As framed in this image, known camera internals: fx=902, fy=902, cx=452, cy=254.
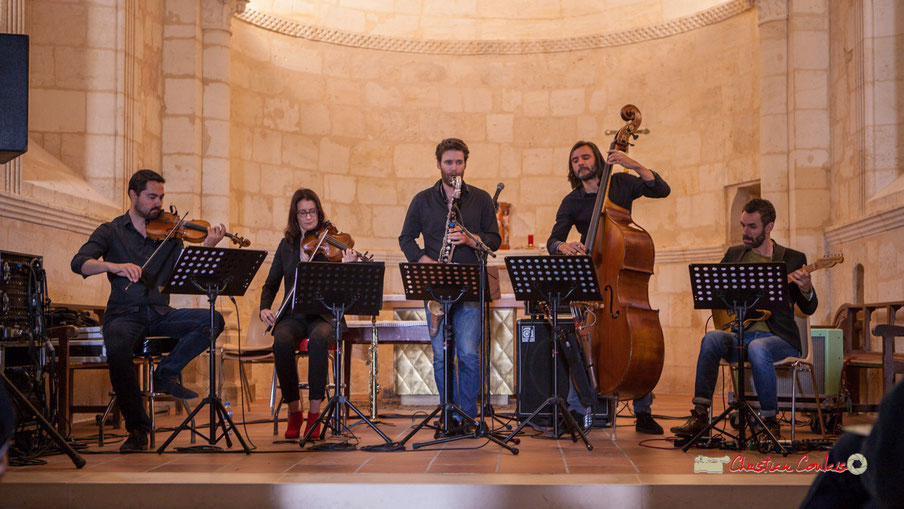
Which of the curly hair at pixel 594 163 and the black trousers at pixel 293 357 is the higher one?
the curly hair at pixel 594 163

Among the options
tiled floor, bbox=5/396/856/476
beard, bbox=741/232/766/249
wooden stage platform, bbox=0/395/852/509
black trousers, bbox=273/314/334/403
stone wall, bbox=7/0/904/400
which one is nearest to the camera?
wooden stage platform, bbox=0/395/852/509

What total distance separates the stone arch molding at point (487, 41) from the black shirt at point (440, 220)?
434cm

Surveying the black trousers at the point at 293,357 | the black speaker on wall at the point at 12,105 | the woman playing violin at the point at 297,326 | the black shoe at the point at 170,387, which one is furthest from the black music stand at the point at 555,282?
the black speaker on wall at the point at 12,105

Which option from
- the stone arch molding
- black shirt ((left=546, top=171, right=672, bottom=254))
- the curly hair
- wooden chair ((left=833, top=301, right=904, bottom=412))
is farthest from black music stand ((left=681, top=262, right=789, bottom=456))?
the stone arch molding

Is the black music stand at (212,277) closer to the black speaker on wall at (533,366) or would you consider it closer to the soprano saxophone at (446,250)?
the soprano saxophone at (446,250)

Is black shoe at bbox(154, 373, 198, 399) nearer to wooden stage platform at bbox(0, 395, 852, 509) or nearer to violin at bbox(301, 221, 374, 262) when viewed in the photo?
wooden stage platform at bbox(0, 395, 852, 509)

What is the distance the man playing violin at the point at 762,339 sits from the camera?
5160 millimetres

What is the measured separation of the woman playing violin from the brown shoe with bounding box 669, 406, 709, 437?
2072mm

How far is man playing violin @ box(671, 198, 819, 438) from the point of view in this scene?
5160 mm

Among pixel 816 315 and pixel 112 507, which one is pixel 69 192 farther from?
pixel 816 315

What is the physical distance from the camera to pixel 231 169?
9055mm

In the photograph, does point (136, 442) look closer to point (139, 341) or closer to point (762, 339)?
point (139, 341)

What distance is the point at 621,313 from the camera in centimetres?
503

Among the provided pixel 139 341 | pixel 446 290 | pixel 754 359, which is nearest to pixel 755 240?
pixel 754 359
